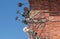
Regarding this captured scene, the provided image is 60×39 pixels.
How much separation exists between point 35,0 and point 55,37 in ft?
5.93

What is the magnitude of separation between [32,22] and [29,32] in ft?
1.71

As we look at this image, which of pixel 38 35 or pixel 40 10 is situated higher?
pixel 40 10

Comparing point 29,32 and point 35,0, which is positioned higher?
point 35,0

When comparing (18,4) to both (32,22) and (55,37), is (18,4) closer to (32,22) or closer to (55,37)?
(32,22)

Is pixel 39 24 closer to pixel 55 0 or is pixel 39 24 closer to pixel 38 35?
pixel 38 35

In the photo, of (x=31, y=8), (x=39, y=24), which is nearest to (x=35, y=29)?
(x=39, y=24)

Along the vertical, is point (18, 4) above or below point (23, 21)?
above

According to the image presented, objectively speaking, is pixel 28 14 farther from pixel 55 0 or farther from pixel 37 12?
pixel 55 0

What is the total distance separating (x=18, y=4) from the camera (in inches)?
418

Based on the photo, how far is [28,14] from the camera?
35.1ft

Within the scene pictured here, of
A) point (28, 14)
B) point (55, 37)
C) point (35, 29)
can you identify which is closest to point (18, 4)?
point (28, 14)

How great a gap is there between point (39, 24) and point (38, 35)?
1.74 feet

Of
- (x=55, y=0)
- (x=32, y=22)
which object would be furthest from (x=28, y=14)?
(x=55, y=0)

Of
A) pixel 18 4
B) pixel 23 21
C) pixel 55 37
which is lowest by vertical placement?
pixel 55 37
